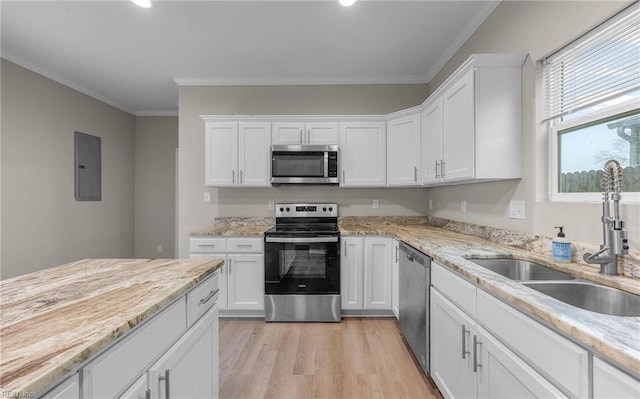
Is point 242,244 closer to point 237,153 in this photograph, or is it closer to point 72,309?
point 237,153

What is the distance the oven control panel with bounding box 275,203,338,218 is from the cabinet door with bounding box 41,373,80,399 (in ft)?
9.39

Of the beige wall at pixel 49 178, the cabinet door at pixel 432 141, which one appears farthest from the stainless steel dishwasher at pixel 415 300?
the beige wall at pixel 49 178

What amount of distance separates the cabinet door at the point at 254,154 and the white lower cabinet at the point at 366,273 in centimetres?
123

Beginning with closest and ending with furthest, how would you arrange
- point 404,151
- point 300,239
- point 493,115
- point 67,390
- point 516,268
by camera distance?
point 67,390 → point 516,268 → point 493,115 → point 300,239 → point 404,151

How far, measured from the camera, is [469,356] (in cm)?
135

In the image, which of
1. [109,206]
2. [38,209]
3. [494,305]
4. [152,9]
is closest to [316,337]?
[494,305]

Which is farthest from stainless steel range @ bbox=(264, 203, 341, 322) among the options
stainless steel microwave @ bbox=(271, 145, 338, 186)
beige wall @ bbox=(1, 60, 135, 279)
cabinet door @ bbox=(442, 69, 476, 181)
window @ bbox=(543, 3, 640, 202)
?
beige wall @ bbox=(1, 60, 135, 279)

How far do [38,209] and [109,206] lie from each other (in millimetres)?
1119

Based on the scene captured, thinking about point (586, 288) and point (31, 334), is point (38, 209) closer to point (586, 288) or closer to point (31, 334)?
point (31, 334)

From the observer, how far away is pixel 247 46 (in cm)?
283

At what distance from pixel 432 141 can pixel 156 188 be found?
4.71m

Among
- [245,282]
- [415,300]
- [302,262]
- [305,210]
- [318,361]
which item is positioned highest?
[305,210]

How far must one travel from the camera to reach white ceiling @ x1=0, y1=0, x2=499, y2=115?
2268 mm

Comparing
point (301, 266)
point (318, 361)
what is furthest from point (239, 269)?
point (318, 361)
